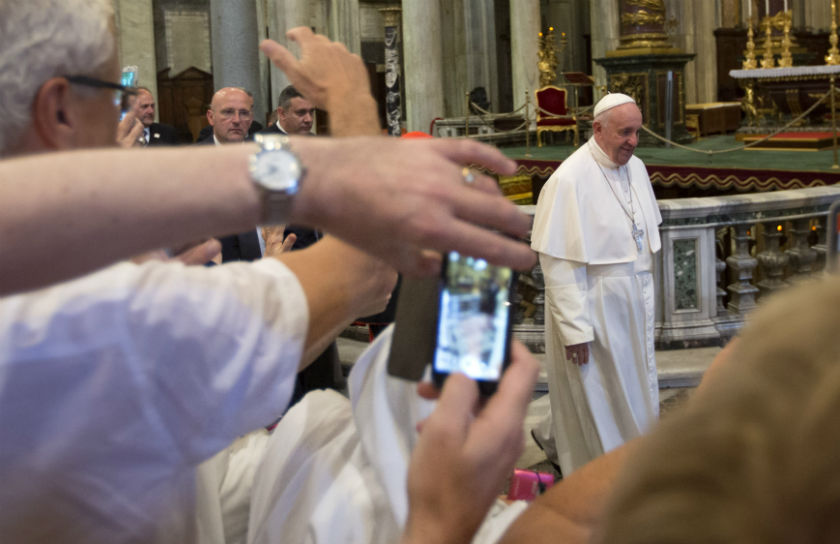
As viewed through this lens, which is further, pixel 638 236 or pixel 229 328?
pixel 638 236

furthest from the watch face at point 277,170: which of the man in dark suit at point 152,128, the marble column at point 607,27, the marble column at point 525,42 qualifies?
the marble column at point 525,42

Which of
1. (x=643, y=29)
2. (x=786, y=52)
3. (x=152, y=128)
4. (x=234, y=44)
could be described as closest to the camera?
(x=152, y=128)

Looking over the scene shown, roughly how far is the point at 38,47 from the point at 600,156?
3.68 metres

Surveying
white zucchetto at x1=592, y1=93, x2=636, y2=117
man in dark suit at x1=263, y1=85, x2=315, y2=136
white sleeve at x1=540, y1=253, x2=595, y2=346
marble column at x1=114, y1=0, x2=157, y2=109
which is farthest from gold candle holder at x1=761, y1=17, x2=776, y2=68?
white sleeve at x1=540, y1=253, x2=595, y2=346

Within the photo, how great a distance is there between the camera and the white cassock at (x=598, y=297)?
4477mm

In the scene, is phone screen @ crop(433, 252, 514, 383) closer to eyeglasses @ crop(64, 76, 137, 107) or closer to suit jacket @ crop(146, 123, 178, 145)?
eyeglasses @ crop(64, 76, 137, 107)

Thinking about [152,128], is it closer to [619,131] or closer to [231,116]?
[231,116]

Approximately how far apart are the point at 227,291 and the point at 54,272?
0.76 feet

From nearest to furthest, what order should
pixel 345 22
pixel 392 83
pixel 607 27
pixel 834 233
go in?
pixel 834 233 → pixel 607 27 → pixel 392 83 → pixel 345 22

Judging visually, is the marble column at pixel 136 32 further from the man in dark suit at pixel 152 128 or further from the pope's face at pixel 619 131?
the pope's face at pixel 619 131

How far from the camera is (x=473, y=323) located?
1.08m

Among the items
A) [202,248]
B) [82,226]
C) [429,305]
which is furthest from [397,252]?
[202,248]

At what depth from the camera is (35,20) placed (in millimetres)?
1229

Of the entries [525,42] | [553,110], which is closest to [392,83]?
[525,42]
